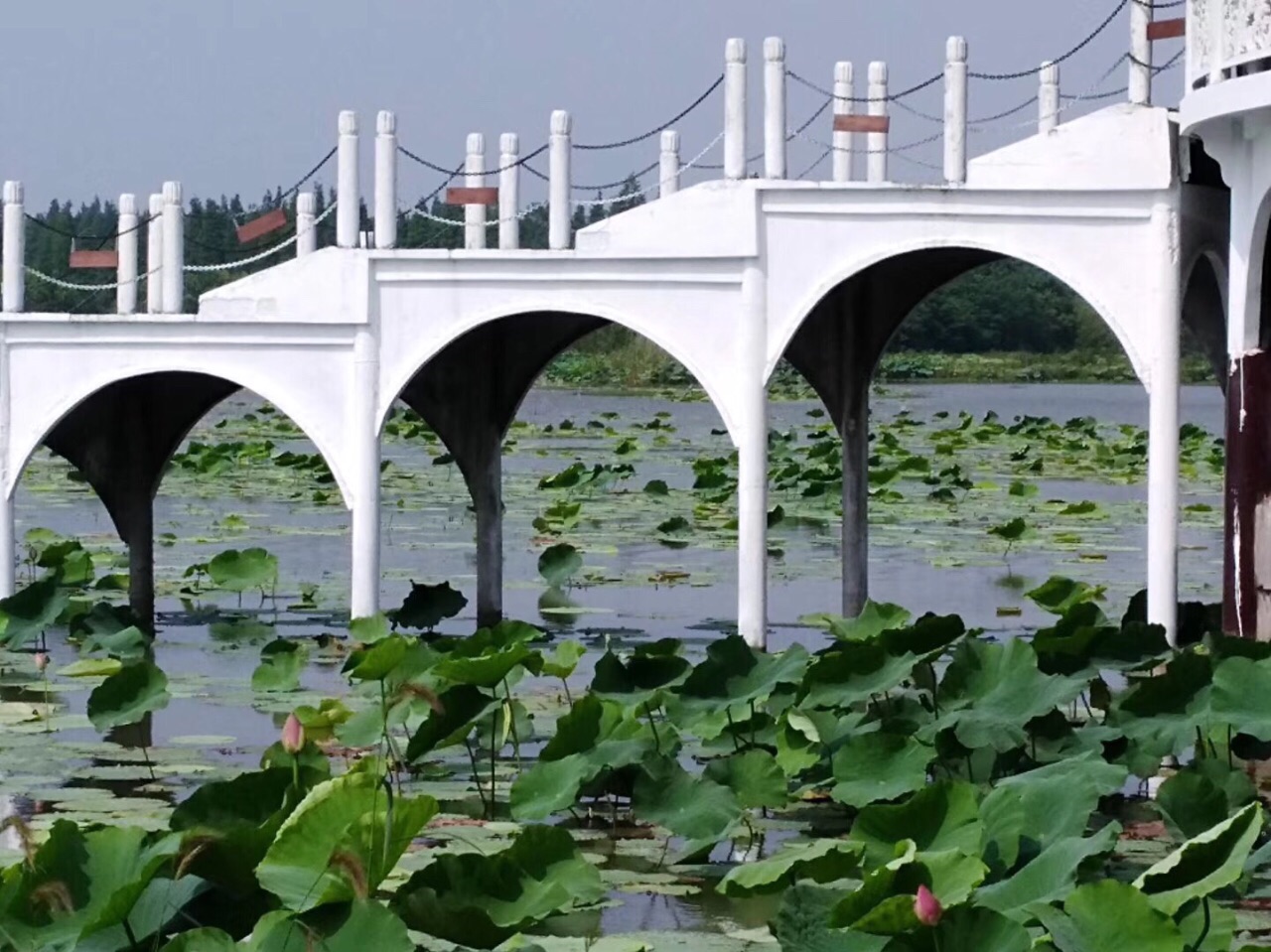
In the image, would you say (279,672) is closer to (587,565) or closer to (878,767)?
(878,767)

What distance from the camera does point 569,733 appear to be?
1052cm

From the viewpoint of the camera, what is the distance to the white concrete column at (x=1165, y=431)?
15.3m

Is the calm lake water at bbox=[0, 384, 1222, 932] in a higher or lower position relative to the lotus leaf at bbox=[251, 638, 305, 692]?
higher

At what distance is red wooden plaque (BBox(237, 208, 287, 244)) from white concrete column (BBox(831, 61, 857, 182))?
3.87 metres

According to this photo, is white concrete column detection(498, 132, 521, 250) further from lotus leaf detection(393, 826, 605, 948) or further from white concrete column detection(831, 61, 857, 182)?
lotus leaf detection(393, 826, 605, 948)

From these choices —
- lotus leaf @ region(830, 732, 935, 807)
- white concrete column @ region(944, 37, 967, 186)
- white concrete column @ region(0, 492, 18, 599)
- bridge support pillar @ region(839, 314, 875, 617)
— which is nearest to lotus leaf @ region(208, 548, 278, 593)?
white concrete column @ region(0, 492, 18, 599)

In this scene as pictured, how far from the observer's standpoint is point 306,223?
56.8ft

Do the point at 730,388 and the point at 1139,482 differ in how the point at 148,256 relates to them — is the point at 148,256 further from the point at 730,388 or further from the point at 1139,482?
the point at 1139,482

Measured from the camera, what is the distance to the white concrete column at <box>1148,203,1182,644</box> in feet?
50.2

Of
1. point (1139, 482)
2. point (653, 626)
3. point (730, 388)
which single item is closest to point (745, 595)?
point (730, 388)

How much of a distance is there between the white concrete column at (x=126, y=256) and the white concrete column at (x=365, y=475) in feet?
5.70

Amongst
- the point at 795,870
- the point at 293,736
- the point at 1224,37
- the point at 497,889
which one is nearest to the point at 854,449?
the point at 1224,37

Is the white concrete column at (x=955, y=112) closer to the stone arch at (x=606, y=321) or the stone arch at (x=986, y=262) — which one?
the stone arch at (x=986, y=262)

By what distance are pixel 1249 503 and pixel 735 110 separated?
13.9 ft
